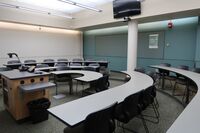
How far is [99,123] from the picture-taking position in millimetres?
1625

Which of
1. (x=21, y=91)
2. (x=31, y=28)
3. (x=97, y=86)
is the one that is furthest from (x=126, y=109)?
(x=31, y=28)

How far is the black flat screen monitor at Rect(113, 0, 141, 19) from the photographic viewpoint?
5524 mm

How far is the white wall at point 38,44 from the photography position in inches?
276

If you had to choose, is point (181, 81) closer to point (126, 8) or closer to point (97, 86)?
point (97, 86)

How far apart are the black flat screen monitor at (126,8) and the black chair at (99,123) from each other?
189 inches

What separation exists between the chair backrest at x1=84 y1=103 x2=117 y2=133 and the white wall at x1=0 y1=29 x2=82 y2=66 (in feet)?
23.2

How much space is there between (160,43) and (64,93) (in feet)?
15.5

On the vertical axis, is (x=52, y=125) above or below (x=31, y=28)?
below

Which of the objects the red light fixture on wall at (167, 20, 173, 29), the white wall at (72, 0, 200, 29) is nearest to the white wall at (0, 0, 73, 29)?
the white wall at (72, 0, 200, 29)

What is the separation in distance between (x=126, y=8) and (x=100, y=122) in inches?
201

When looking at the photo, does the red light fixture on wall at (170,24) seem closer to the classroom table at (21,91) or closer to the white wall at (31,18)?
the white wall at (31,18)

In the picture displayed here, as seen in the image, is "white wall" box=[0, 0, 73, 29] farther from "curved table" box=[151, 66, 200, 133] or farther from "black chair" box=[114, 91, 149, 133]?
"curved table" box=[151, 66, 200, 133]

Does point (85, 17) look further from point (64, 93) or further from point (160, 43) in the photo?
point (64, 93)

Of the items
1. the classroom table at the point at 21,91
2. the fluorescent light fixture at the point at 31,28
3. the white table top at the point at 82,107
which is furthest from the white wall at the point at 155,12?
the classroom table at the point at 21,91
